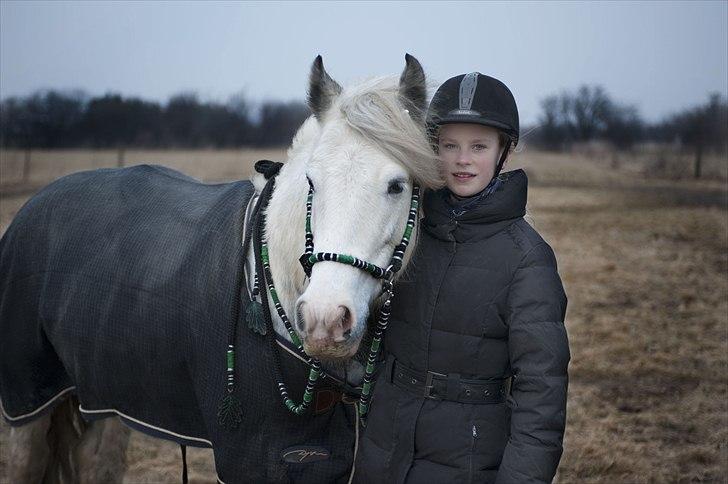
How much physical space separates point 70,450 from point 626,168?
14.7 meters

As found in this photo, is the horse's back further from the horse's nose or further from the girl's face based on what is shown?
the girl's face

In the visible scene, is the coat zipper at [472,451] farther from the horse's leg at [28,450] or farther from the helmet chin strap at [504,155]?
the horse's leg at [28,450]

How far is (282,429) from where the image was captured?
2.15 metres

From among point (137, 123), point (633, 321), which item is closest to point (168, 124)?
point (137, 123)

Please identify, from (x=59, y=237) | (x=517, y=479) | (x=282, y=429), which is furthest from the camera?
(x=59, y=237)

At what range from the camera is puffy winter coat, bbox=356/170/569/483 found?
1.72m

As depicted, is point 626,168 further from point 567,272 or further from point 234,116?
point 234,116

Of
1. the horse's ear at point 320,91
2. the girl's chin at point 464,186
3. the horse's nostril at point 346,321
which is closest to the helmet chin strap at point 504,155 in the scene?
the girl's chin at point 464,186

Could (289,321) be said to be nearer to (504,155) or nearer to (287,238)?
(287,238)

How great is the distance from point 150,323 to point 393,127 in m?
1.23

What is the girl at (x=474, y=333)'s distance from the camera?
68.1 inches

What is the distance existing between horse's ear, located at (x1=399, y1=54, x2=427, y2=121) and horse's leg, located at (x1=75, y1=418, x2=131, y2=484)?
247cm

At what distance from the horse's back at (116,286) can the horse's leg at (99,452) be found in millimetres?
426

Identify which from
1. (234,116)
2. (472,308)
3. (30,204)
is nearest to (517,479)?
(472,308)
